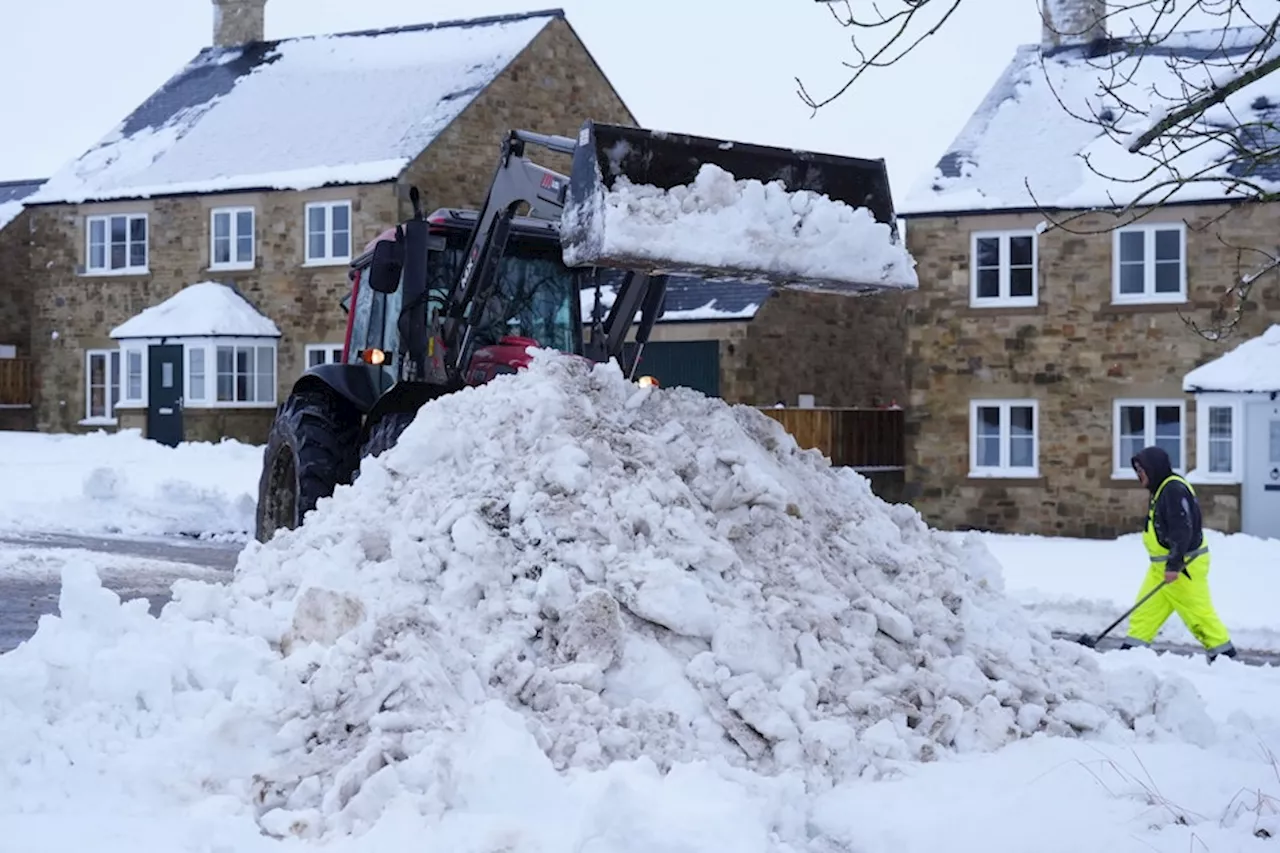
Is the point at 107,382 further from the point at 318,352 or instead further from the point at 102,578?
the point at 102,578

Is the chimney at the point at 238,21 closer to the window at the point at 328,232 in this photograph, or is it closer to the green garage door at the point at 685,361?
the window at the point at 328,232

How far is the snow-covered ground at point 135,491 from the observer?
59.6 ft

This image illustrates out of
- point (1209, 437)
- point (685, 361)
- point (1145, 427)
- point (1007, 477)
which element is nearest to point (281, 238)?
point (685, 361)

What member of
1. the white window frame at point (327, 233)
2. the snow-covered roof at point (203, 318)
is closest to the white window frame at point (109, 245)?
the snow-covered roof at point (203, 318)

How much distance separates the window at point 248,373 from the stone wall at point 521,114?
14.0 ft

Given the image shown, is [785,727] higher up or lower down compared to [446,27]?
lower down

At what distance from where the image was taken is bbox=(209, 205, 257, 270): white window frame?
30453mm

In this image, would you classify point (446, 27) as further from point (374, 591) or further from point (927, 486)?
point (374, 591)

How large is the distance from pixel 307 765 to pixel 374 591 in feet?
4.03

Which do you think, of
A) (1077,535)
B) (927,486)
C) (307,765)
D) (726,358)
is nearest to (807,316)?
(726,358)

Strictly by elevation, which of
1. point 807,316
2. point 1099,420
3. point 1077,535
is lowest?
point 1077,535

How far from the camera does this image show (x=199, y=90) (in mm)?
34750

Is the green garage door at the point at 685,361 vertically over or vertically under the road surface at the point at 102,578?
over

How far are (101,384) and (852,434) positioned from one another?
17.2m
